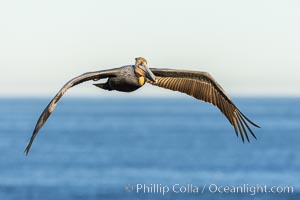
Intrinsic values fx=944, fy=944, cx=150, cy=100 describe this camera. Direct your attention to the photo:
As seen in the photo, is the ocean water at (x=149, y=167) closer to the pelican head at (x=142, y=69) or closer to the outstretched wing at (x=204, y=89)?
the outstretched wing at (x=204, y=89)

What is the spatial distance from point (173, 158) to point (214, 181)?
27568 millimetres

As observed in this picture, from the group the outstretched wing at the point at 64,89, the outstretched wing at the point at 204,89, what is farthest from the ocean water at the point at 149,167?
the outstretched wing at the point at 64,89

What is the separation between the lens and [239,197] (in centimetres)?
7944

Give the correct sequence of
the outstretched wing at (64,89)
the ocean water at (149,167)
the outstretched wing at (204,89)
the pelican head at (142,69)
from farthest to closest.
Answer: the ocean water at (149,167), the outstretched wing at (204,89), the pelican head at (142,69), the outstretched wing at (64,89)

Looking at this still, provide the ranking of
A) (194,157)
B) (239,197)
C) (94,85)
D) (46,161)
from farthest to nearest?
(194,157) < (46,161) < (239,197) < (94,85)

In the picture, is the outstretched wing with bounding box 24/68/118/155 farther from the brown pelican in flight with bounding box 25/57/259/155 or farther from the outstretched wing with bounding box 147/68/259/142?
the outstretched wing with bounding box 147/68/259/142

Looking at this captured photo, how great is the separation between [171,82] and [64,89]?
4054mm

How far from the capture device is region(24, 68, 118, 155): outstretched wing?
655 inches

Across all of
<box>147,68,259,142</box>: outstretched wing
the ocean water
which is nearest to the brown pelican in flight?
<box>147,68,259,142</box>: outstretched wing

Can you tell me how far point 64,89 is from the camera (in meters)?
16.8

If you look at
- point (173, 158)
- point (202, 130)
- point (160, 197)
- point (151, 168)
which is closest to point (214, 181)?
point (160, 197)

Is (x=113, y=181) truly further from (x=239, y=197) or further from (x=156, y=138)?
(x=156, y=138)

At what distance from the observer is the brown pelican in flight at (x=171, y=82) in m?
17.7

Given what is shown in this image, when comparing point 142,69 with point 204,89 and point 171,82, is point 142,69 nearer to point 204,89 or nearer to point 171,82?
point 171,82
